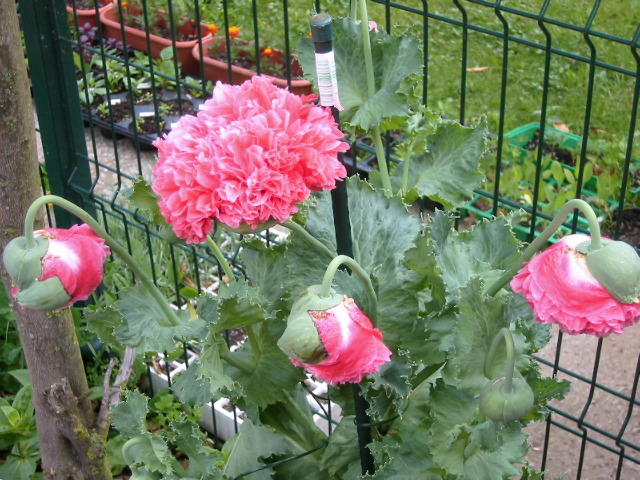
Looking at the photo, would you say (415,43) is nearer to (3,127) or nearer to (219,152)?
(219,152)

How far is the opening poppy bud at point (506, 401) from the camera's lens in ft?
4.06

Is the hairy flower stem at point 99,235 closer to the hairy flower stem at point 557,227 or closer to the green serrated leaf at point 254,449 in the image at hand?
the green serrated leaf at point 254,449

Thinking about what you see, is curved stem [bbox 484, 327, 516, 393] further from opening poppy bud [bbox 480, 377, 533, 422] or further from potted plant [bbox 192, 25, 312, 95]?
potted plant [bbox 192, 25, 312, 95]

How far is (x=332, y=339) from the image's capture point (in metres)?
1.17

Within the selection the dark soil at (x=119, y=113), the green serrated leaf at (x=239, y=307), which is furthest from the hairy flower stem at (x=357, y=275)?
the dark soil at (x=119, y=113)

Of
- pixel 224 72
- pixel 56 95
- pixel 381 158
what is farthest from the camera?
pixel 224 72

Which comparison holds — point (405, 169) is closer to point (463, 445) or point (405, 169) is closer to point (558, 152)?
point (463, 445)

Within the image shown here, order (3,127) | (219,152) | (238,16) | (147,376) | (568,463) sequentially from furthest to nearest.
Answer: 1. (238,16)
2. (147,376)
3. (568,463)
4. (3,127)
5. (219,152)

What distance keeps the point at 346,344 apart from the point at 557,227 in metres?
0.31

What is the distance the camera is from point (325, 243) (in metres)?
1.58

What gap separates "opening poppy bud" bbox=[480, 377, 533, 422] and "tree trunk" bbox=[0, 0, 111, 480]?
1.30m

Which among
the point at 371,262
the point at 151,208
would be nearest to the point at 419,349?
the point at 371,262

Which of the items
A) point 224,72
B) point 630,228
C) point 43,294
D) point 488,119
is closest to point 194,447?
point 43,294

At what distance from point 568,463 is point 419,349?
1.60 metres
